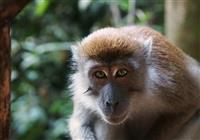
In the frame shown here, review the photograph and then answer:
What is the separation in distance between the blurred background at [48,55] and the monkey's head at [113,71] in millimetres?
1384

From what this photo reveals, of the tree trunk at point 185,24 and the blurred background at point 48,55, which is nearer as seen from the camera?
the tree trunk at point 185,24

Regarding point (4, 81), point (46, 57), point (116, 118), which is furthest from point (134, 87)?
point (46, 57)

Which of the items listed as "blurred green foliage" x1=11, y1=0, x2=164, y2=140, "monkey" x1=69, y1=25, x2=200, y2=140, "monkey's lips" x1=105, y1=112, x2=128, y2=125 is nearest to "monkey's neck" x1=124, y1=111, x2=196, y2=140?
"monkey" x1=69, y1=25, x2=200, y2=140

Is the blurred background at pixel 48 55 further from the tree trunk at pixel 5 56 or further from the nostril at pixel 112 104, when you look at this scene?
the tree trunk at pixel 5 56

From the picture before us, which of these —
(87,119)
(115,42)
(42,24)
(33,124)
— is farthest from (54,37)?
(115,42)

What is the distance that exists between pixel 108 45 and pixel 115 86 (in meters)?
0.28

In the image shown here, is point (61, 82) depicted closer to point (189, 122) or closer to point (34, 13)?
point (34, 13)

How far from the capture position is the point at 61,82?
5.77 meters

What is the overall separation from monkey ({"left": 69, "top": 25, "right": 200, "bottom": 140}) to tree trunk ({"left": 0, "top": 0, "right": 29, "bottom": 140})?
0.79m

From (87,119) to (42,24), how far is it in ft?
7.32

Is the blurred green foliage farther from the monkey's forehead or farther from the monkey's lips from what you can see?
the monkey's lips

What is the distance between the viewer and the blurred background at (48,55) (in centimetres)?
522

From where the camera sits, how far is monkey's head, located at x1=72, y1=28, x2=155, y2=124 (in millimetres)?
3129

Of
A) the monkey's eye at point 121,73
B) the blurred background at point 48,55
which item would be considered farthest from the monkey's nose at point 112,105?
the blurred background at point 48,55
